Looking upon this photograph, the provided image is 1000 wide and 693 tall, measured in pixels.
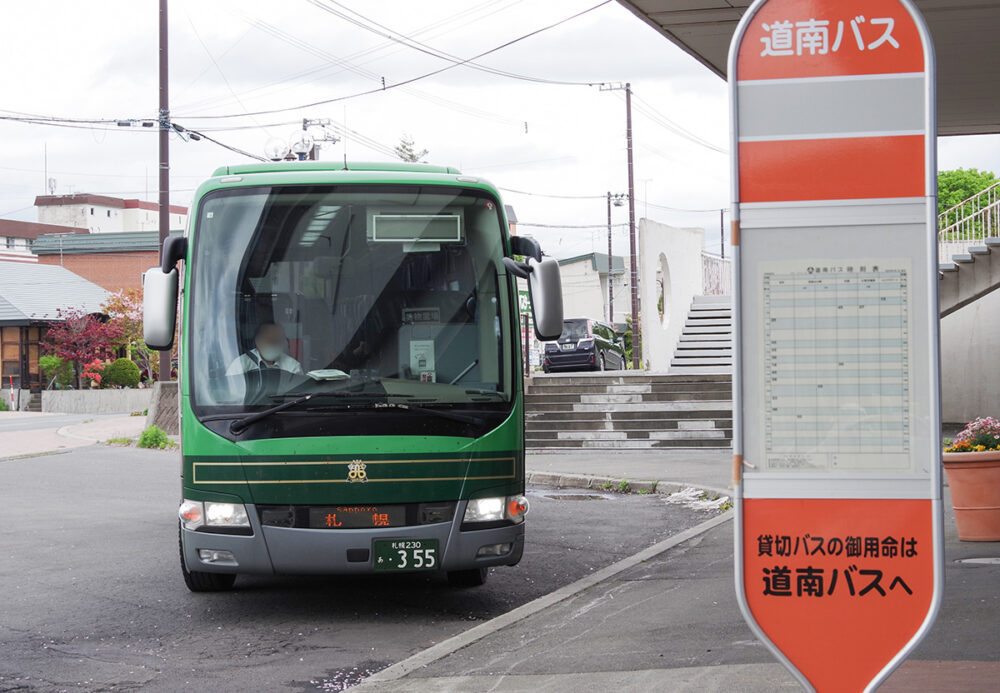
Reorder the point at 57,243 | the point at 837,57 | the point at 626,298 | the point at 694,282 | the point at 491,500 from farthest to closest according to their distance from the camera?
the point at 626,298
the point at 57,243
the point at 694,282
the point at 491,500
the point at 837,57

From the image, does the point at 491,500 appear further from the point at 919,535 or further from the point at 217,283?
the point at 919,535

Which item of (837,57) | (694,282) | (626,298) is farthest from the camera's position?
(626,298)

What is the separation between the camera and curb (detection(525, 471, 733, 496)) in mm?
15105

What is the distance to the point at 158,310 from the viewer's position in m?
7.63

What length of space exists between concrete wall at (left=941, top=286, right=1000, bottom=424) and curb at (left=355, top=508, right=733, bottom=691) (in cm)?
1624

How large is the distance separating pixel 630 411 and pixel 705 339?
302 inches

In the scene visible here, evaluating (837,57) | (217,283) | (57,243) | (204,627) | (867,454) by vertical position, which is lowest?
(204,627)

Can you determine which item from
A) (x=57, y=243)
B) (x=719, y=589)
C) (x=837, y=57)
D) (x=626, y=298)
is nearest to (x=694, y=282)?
(x=719, y=589)

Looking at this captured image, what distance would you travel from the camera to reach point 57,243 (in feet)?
223

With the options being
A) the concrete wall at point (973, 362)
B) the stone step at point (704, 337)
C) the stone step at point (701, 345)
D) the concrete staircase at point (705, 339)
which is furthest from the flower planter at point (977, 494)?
the stone step at point (704, 337)

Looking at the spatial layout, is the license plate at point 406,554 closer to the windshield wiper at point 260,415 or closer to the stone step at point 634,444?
the windshield wiper at point 260,415

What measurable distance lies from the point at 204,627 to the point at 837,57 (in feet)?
19.0

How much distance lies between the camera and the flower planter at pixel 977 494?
31.3 feet

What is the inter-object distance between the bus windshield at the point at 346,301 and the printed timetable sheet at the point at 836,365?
152 inches
